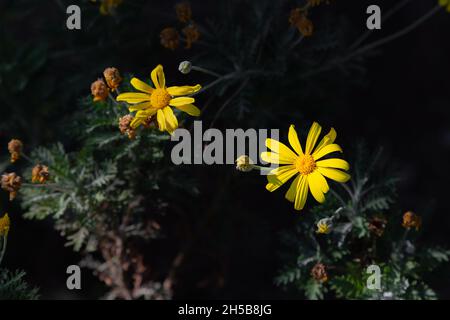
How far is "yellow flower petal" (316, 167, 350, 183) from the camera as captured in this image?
2275 mm

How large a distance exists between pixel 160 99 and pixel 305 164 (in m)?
0.56

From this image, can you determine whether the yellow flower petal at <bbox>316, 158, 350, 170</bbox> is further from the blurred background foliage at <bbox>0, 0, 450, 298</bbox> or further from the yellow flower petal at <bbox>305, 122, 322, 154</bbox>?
the blurred background foliage at <bbox>0, 0, 450, 298</bbox>

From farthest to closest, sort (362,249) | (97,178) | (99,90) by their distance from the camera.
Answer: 1. (362,249)
2. (97,178)
3. (99,90)

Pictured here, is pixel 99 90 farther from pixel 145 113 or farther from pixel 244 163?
pixel 244 163

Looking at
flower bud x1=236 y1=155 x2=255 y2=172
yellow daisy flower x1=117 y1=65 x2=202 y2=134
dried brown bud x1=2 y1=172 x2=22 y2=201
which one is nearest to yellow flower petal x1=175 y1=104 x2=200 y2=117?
yellow daisy flower x1=117 y1=65 x2=202 y2=134

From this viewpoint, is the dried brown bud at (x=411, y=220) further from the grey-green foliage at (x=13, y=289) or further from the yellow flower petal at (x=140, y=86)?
the grey-green foliage at (x=13, y=289)

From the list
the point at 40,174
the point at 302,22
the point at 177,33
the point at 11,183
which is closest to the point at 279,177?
the point at 302,22

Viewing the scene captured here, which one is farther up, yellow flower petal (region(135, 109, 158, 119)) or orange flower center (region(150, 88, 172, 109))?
orange flower center (region(150, 88, 172, 109))

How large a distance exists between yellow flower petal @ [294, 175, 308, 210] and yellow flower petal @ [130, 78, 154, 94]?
0.62m

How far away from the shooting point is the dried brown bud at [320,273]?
254 centimetres

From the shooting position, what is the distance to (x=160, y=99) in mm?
2379

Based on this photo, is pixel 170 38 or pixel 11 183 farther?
pixel 170 38

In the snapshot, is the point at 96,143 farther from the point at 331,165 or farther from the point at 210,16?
the point at 210,16
